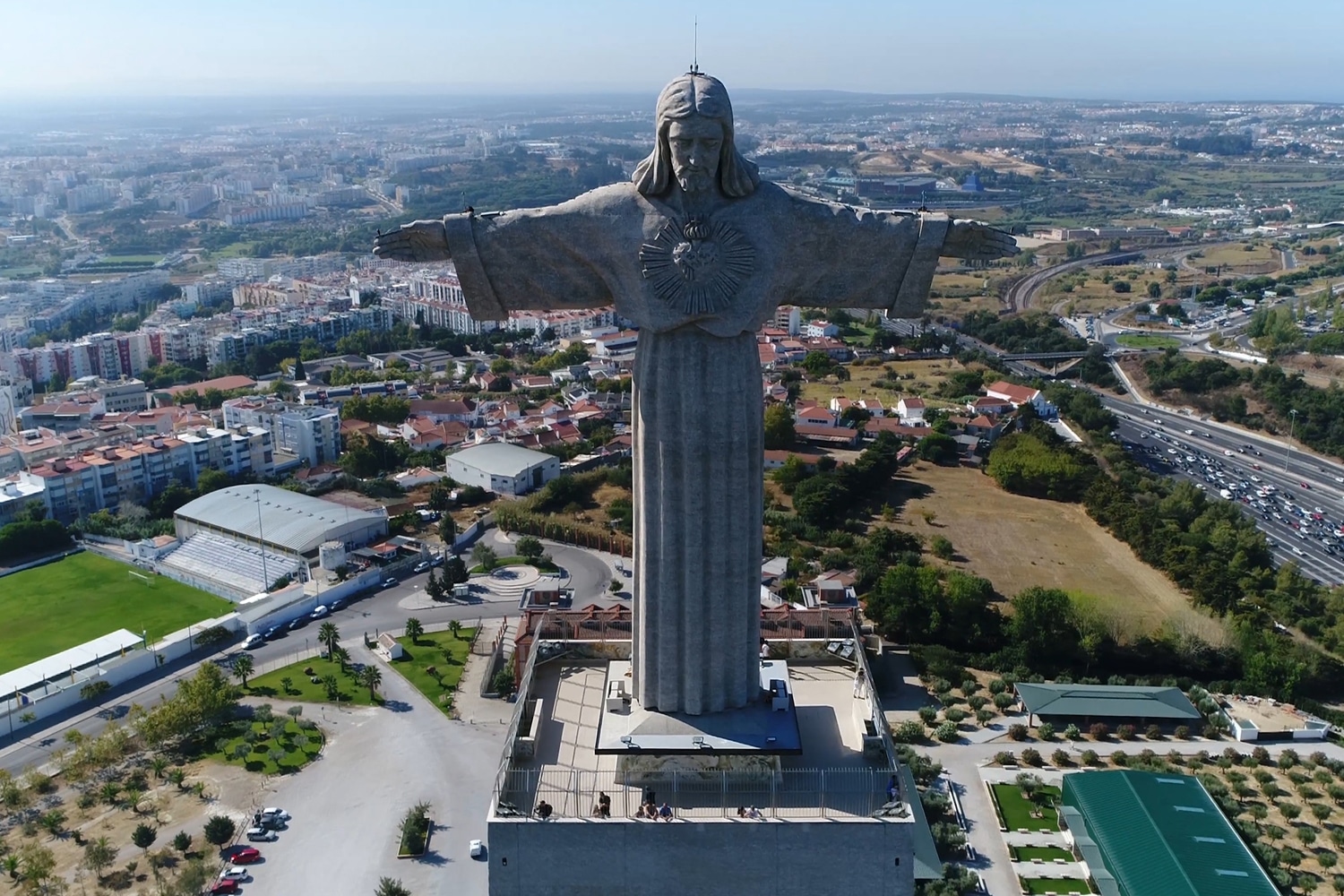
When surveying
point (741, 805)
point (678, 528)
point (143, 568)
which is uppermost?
point (678, 528)

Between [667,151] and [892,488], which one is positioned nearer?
[667,151]

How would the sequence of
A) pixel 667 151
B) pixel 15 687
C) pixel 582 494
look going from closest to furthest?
pixel 667 151
pixel 15 687
pixel 582 494

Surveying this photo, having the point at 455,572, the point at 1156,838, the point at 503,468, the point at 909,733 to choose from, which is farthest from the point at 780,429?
the point at 1156,838

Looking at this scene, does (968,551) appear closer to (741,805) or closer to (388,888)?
(388,888)

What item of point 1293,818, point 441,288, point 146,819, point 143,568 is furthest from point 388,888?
point 441,288

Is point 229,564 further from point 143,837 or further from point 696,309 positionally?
point 696,309

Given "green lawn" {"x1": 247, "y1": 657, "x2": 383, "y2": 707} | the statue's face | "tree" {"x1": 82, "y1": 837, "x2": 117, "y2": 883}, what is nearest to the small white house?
"green lawn" {"x1": 247, "y1": 657, "x2": 383, "y2": 707}

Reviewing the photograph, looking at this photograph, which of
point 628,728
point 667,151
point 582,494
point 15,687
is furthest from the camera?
point 582,494
